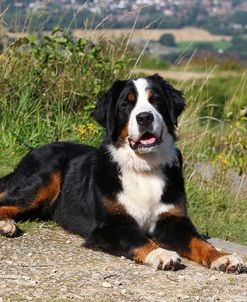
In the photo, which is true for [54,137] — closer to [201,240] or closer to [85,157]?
[85,157]

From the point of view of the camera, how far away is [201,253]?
5.78 metres

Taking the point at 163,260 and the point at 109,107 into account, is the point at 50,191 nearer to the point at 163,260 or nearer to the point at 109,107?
the point at 109,107

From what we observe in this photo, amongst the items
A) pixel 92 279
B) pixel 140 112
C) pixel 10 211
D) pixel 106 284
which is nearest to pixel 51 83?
pixel 10 211

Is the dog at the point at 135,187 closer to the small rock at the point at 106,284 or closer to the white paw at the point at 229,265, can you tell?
the white paw at the point at 229,265

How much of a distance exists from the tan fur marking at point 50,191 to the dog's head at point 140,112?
0.76 m

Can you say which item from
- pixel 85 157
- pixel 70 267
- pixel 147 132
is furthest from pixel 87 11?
pixel 70 267

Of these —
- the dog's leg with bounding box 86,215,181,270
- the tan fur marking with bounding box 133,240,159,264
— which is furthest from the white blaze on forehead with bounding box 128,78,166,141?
the tan fur marking with bounding box 133,240,159,264

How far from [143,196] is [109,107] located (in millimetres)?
771

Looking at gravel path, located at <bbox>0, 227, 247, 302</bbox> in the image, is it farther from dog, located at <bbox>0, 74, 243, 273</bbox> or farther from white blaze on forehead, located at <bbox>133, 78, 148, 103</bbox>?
white blaze on forehead, located at <bbox>133, 78, 148, 103</bbox>

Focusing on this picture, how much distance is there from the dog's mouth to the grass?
295cm

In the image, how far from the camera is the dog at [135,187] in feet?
19.5

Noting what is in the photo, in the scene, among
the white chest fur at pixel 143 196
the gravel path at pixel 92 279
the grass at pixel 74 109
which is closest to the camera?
the gravel path at pixel 92 279

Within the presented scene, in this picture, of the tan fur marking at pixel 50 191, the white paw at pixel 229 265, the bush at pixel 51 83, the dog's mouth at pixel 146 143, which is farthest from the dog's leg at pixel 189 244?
the bush at pixel 51 83

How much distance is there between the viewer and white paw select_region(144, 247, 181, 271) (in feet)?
18.0
